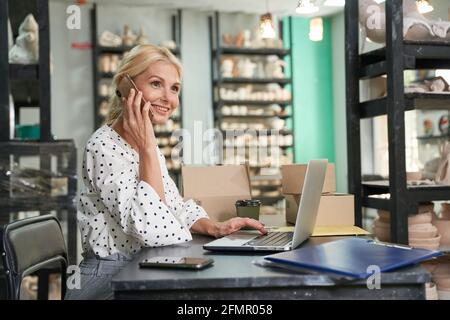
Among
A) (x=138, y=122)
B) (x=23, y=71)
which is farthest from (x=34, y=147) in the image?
(x=138, y=122)

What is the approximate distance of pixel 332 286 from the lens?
1.04 m

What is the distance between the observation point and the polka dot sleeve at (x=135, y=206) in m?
1.41

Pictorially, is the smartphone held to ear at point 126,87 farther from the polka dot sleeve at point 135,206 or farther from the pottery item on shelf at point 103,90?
the pottery item on shelf at point 103,90

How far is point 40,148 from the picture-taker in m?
2.56

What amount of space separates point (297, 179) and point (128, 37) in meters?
4.92

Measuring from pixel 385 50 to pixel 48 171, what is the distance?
176cm

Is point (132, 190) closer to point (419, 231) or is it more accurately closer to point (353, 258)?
point (353, 258)

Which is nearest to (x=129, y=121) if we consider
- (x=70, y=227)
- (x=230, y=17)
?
(x=70, y=227)

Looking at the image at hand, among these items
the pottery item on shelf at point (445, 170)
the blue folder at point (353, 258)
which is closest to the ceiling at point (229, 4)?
the pottery item on shelf at point (445, 170)

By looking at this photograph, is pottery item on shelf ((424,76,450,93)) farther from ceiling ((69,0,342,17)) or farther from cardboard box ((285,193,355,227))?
ceiling ((69,0,342,17))

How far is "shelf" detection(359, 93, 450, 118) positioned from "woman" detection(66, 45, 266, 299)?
43.3 inches

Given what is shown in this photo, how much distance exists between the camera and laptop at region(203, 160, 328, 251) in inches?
51.3

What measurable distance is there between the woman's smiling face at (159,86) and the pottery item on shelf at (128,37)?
4857 millimetres
